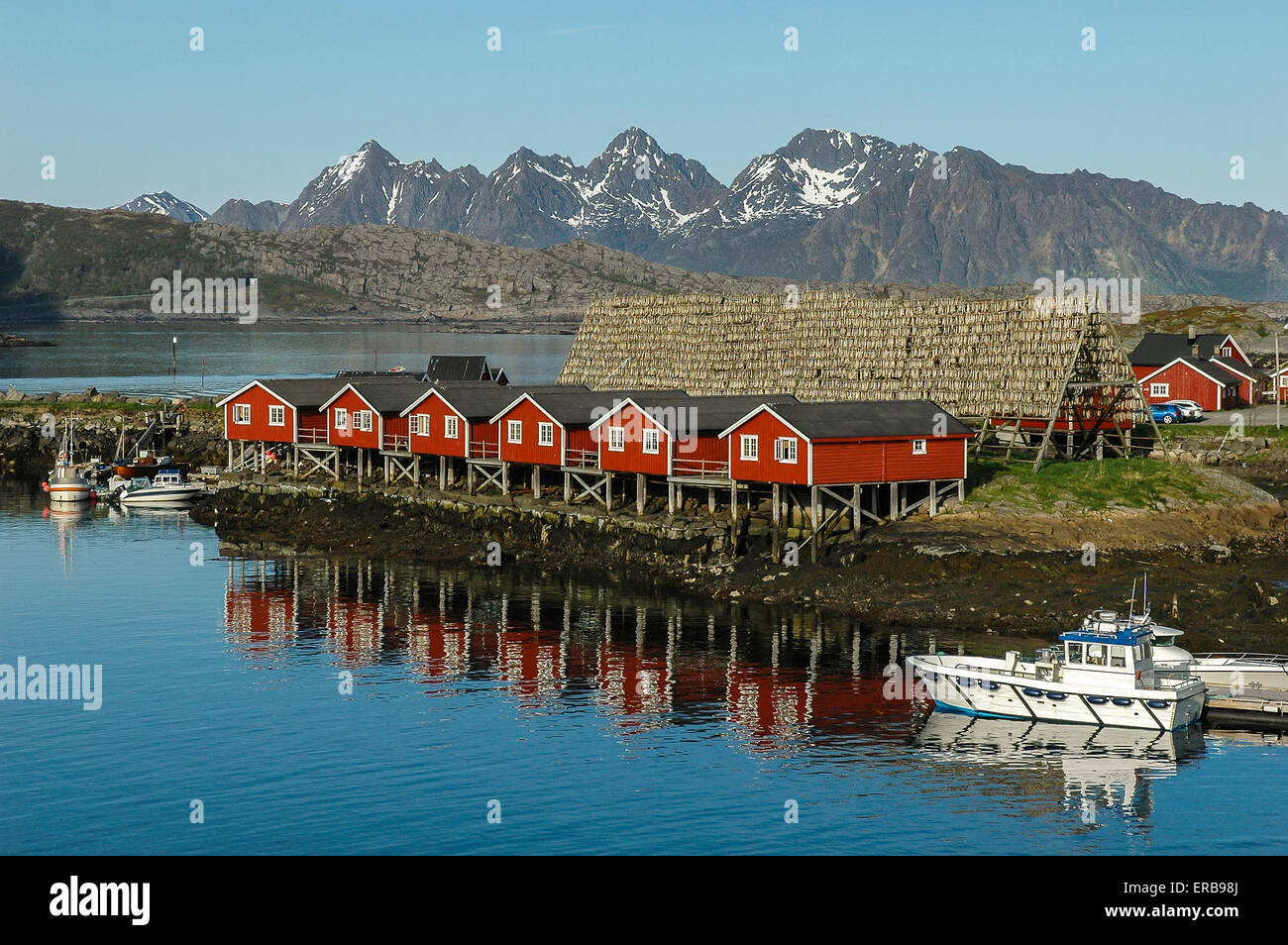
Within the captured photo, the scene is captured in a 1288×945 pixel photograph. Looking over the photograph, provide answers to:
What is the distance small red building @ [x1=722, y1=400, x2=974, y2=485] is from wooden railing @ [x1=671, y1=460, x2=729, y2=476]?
2.08 m

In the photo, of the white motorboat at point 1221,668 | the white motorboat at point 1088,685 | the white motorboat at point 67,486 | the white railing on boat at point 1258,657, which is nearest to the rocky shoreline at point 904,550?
the white railing on boat at point 1258,657

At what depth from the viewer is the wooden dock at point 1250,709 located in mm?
40844

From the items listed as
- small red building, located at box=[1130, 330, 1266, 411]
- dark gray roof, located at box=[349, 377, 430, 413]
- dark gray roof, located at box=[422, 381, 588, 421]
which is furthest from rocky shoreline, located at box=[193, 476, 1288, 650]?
small red building, located at box=[1130, 330, 1266, 411]

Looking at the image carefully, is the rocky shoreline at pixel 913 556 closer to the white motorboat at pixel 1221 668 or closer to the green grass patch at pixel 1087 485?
the green grass patch at pixel 1087 485

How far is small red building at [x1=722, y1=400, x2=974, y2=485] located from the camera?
6153cm

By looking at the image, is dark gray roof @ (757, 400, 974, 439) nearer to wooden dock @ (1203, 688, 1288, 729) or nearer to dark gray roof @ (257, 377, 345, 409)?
wooden dock @ (1203, 688, 1288, 729)

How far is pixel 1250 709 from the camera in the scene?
41188mm

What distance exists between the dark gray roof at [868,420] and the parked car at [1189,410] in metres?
43.3

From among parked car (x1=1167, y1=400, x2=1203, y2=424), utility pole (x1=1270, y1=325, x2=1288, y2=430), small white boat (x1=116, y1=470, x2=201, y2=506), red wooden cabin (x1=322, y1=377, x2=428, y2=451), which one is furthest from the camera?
parked car (x1=1167, y1=400, x2=1203, y2=424)

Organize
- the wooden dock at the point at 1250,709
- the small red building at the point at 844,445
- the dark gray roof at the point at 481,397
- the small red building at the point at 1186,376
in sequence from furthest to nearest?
the small red building at the point at 1186,376 < the dark gray roof at the point at 481,397 < the small red building at the point at 844,445 < the wooden dock at the point at 1250,709

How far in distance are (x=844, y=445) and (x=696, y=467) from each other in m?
8.15
